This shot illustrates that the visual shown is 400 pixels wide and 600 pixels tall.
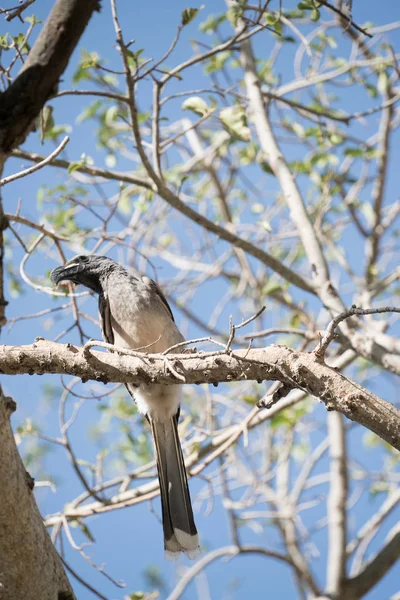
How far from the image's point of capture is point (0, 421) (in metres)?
2.37

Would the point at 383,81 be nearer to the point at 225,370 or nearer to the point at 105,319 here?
the point at 105,319

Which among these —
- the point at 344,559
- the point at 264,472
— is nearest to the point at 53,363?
the point at 344,559

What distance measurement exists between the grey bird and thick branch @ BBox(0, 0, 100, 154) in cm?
227

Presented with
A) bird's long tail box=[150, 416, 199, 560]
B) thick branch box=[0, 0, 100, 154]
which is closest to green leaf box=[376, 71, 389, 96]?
bird's long tail box=[150, 416, 199, 560]

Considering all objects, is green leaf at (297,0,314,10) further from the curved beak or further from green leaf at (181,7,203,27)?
the curved beak

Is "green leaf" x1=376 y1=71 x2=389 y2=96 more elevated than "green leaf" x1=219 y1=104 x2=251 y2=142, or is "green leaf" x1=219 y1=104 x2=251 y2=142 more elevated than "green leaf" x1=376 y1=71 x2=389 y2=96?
"green leaf" x1=376 y1=71 x2=389 y2=96

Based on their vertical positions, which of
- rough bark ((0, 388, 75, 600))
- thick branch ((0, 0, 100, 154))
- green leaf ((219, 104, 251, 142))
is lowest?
rough bark ((0, 388, 75, 600))

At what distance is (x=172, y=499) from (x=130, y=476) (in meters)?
0.69

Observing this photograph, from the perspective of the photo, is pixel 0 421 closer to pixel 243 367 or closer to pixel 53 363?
pixel 53 363

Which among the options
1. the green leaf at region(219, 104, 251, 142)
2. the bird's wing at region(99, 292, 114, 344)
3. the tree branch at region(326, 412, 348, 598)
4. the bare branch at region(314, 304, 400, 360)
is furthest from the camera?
the tree branch at region(326, 412, 348, 598)

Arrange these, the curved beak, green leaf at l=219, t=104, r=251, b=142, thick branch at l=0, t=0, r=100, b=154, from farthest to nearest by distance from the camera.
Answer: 1. the curved beak
2. green leaf at l=219, t=104, r=251, b=142
3. thick branch at l=0, t=0, r=100, b=154

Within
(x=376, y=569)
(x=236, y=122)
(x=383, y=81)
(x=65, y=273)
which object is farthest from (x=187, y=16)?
(x=376, y=569)

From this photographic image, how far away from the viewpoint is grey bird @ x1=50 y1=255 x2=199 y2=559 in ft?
13.2

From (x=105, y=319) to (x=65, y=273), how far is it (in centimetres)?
40
